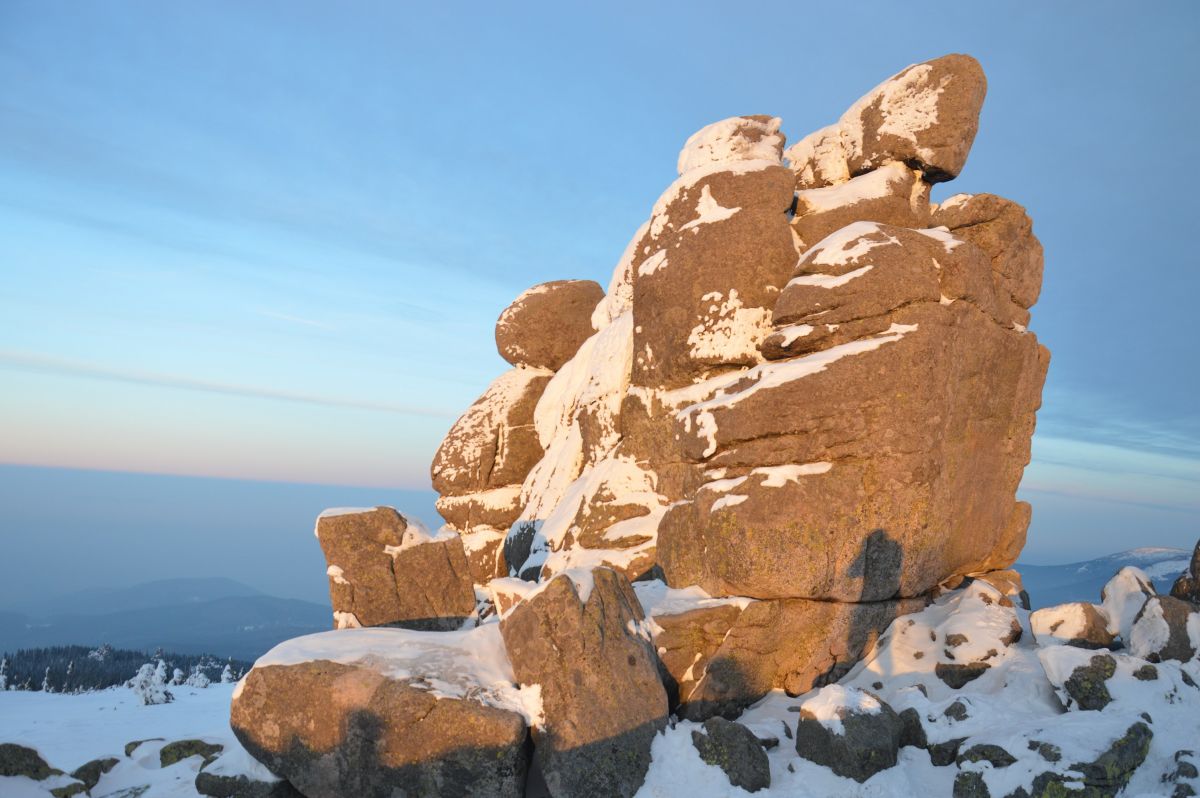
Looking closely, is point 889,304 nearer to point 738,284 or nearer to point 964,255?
point 964,255

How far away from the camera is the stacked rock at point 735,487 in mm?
14938

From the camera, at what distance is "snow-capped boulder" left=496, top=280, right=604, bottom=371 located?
3838 cm

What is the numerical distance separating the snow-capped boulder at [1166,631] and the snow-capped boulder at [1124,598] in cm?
63

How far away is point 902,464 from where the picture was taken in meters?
18.8

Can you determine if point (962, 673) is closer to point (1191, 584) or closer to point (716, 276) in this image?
point (1191, 584)

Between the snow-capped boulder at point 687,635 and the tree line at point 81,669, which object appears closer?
the snow-capped boulder at point 687,635

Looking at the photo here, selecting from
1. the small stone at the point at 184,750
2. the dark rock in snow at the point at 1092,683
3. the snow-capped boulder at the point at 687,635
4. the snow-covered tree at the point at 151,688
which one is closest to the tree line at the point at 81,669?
the snow-covered tree at the point at 151,688

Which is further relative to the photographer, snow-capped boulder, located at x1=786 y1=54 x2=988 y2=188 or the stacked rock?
snow-capped boulder, located at x1=786 y1=54 x2=988 y2=188

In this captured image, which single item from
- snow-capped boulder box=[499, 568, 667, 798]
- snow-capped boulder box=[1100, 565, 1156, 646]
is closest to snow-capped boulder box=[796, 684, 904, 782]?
snow-capped boulder box=[499, 568, 667, 798]

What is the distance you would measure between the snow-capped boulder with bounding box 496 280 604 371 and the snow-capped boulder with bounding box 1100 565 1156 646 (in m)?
24.1

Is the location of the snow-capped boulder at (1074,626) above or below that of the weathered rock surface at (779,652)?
above

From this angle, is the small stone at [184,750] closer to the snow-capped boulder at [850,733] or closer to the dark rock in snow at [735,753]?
the dark rock in snow at [735,753]

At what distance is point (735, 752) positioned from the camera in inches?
575

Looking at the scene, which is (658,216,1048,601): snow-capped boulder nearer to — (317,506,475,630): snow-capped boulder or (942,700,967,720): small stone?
(942,700,967,720): small stone
